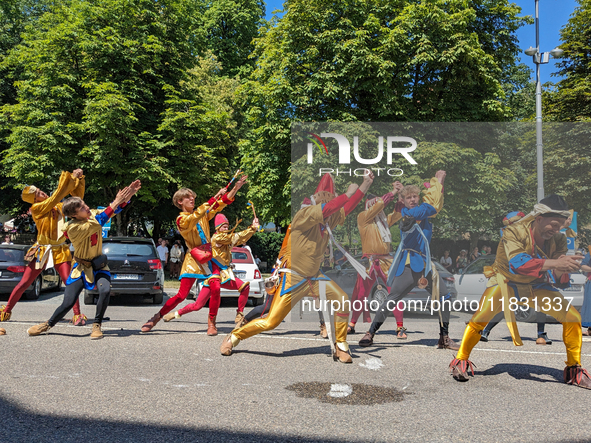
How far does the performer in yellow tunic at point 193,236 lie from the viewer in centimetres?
792

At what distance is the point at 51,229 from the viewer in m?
8.65

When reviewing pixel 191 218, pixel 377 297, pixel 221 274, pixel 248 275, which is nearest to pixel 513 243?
pixel 377 297

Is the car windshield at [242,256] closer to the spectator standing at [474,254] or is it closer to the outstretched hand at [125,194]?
the outstretched hand at [125,194]

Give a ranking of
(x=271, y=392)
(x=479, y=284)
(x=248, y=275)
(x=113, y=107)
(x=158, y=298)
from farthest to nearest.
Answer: (x=113, y=107) → (x=158, y=298) → (x=248, y=275) → (x=479, y=284) → (x=271, y=392)

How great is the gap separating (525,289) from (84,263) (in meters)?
5.56

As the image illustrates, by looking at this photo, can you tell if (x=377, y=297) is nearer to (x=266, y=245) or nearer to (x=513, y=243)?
(x=513, y=243)

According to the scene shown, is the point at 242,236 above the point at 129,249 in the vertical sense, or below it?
above

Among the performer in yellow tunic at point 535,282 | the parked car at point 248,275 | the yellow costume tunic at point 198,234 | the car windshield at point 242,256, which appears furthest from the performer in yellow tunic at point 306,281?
the car windshield at point 242,256

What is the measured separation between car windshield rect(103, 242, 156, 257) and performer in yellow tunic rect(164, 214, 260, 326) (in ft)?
18.0

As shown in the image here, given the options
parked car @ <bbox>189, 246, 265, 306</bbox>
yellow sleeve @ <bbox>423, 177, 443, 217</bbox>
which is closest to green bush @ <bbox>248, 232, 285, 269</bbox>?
parked car @ <bbox>189, 246, 265, 306</bbox>

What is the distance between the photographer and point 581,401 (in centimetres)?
489

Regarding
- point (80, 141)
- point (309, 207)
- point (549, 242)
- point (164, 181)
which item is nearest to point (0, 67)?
point (80, 141)

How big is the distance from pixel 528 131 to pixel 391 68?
16.8ft

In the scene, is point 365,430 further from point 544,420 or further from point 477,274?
point 477,274
